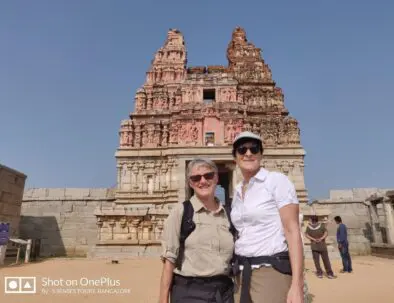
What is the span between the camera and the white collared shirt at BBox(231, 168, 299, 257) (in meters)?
2.28

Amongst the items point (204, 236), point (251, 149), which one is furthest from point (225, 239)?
point (251, 149)

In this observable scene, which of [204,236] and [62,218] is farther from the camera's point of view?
[62,218]

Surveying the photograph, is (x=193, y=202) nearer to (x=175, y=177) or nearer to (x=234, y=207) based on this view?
(x=234, y=207)

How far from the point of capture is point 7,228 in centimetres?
1136

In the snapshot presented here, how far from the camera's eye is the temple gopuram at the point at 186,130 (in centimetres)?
1884

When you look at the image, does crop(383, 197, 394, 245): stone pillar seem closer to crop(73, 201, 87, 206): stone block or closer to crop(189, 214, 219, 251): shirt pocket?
crop(189, 214, 219, 251): shirt pocket

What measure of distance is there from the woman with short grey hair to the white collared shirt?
17 cm

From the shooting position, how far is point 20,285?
7.27m

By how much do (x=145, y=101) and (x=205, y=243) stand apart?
67.6 ft

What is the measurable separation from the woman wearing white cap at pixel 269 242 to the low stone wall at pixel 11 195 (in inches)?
545

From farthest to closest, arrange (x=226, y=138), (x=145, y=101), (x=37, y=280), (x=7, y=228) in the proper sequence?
(x=145, y=101) < (x=226, y=138) < (x=7, y=228) < (x=37, y=280)

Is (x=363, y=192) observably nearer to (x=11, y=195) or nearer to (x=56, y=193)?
(x=56, y=193)

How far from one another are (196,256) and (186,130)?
18.0 meters

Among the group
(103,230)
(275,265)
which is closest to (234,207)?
(275,265)
